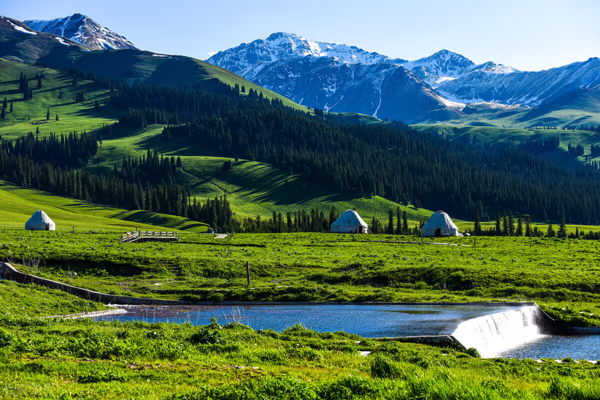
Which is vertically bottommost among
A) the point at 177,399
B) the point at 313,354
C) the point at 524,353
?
the point at 524,353

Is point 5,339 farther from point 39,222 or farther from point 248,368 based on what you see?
point 39,222

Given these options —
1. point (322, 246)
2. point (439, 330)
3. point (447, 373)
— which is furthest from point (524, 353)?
point (322, 246)

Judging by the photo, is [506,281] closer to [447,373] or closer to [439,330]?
Answer: [439,330]

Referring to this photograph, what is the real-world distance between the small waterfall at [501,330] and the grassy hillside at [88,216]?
347 feet

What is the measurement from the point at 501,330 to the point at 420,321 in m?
4.73

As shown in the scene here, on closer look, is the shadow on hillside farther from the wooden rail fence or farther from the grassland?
the grassland

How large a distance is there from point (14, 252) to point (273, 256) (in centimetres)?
2789

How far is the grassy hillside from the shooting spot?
5295 inches

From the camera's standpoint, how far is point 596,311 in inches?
1394

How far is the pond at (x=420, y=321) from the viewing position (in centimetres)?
2850

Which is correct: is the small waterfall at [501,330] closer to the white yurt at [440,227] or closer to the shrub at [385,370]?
the shrub at [385,370]

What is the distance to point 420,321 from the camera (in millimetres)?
32656

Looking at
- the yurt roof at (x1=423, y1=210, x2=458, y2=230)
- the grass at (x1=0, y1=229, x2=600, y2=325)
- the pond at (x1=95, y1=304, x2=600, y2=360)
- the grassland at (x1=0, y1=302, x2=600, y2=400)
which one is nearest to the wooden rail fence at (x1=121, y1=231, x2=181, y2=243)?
the grass at (x1=0, y1=229, x2=600, y2=325)

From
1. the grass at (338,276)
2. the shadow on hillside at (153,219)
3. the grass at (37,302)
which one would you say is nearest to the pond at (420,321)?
the grass at (37,302)
